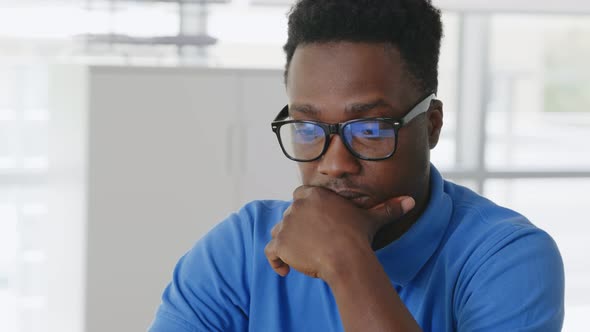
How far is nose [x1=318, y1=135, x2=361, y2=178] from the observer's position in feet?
4.25

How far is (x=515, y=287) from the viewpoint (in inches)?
49.6

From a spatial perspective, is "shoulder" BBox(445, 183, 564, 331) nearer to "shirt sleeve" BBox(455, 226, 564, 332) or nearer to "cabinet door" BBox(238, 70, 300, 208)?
"shirt sleeve" BBox(455, 226, 564, 332)

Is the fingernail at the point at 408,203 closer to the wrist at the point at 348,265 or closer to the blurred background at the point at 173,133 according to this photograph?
the wrist at the point at 348,265

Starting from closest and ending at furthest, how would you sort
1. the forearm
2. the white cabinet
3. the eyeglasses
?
1. the forearm
2. the eyeglasses
3. the white cabinet

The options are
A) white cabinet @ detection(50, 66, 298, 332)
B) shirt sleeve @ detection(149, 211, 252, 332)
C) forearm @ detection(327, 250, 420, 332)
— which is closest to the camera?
forearm @ detection(327, 250, 420, 332)

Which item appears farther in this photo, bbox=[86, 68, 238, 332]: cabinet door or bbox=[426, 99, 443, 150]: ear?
bbox=[86, 68, 238, 332]: cabinet door

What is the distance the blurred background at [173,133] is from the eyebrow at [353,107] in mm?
1935

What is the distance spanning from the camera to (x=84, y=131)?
325cm

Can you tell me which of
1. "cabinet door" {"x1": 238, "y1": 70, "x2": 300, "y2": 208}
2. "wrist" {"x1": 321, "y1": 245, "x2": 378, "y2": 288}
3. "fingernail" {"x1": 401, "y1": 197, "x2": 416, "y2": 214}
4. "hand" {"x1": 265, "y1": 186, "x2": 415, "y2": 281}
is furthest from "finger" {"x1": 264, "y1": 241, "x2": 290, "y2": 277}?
"cabinet door" {"x1": 238, "y1": 70, "x2": 300, "y2": 208}

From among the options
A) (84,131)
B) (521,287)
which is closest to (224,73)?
(84,131)

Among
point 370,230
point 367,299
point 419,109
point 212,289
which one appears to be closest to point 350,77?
point 419,109

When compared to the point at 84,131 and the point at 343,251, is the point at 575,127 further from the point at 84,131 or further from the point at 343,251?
the point at 343,251

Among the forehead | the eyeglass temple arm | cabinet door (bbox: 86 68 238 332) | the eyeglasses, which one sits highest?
the forehead

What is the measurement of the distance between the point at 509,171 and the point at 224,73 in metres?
2.26
